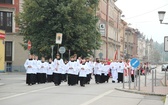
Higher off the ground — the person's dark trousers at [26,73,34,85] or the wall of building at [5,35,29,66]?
the wall of building at [5,35,29,66]

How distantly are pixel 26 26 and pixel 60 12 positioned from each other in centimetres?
535

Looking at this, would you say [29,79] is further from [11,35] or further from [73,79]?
[11,35]

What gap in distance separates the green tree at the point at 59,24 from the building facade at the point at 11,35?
26.7 ft

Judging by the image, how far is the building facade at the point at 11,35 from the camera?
167ft

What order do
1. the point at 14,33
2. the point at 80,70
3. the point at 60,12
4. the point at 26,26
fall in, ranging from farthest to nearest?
the point at 14,33 < the point at 26,26 < the point at 60,12 < the point at 80,70

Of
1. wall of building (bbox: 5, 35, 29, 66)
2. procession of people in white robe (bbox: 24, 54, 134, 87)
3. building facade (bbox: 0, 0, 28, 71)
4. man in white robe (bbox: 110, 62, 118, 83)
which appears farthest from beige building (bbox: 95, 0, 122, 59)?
procession of people in white robe (bbox: 24, 54, 134, 87)

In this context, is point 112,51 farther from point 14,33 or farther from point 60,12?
point 60,12

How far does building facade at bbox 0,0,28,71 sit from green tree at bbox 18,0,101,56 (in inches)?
320

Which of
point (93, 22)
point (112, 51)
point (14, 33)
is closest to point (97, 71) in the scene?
point (93, 22)

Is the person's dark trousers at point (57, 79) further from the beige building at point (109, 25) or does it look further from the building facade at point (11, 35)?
the beige building at point (109, 25)

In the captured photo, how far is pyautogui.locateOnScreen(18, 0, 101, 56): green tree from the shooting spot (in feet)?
133

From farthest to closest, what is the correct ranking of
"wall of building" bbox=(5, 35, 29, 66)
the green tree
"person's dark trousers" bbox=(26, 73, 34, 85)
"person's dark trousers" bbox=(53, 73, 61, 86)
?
"wall of building" bbox=(5, 35, 29, 66), the green tree, "person's dark trousers" bbox=(26, 73, 34, 85), "person's dark trousers" bbox=(53, 73, 61, 86)

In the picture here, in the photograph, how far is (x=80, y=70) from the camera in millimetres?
22797

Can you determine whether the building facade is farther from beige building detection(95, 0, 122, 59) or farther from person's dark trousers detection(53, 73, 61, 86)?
person's dark trousers detection(53, 73, 61, 86)
